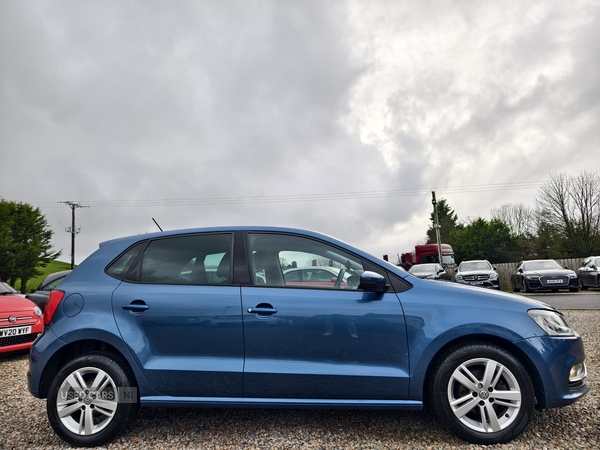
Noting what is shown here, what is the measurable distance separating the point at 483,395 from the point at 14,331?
6682mm

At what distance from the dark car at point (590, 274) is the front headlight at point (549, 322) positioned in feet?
54.9

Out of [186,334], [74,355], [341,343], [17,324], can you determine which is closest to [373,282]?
[341,343]

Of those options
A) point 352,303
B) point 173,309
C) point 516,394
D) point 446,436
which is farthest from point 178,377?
point 516,394

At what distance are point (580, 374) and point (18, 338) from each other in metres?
7.33

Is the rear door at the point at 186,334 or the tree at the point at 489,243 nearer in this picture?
the rear door at the point at 186,334

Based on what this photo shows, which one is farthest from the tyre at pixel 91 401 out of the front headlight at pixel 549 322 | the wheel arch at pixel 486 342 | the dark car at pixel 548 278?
the dark car at pixel 548 278

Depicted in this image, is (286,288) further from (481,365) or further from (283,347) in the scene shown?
(481,365)

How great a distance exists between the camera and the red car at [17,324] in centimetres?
617

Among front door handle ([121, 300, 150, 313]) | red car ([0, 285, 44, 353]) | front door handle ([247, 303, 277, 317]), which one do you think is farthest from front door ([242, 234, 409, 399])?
red car ([0, 285, 44, 353])

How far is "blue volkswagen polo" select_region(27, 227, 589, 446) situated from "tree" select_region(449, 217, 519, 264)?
1728 inches

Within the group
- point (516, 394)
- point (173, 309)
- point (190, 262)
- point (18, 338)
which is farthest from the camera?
point (18, 338)

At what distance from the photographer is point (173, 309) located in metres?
3.04

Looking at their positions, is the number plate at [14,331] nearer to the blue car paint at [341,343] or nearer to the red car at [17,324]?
the red car at [17,324]

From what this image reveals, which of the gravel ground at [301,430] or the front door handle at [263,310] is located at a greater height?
the front door handle at [263,310]
